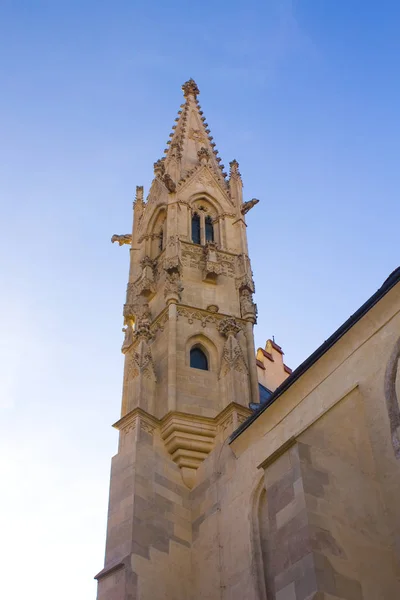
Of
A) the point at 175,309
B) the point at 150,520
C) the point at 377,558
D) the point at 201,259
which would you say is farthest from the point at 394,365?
the point at 201,259

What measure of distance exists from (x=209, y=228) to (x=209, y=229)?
5 cm

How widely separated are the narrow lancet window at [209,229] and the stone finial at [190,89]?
31.5 ft

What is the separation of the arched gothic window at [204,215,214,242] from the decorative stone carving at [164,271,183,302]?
325cm

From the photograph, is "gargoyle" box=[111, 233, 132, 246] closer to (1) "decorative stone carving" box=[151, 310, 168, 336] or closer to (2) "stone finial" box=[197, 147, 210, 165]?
(2) "stone finial" box=[197, 147, 210, 165]

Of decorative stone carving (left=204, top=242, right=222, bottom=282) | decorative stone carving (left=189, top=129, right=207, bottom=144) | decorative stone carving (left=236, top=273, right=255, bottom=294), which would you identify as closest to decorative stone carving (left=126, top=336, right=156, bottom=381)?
decorative stone carving (left=204, top=242, right=222, bottom=282)

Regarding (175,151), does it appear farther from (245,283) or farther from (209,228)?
(245,283)

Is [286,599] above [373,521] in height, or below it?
below

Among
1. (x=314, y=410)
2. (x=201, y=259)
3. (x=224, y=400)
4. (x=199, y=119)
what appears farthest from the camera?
(x=199, y=119)

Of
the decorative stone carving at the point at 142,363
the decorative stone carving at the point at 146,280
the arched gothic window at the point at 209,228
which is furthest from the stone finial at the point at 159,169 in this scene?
the decorative stone carving at the point at 142,363

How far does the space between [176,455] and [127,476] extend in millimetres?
1399

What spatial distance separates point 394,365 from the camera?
13227 millimetres

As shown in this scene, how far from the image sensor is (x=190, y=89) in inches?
1297

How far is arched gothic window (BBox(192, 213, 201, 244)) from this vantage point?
947 inches

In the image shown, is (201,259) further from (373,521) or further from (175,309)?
(373,521)
